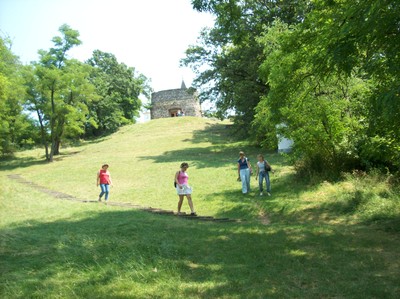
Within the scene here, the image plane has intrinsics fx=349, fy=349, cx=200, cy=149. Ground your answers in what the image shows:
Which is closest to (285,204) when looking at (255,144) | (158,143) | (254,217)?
(254,217)

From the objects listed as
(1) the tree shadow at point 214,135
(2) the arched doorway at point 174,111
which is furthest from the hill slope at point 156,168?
(2) the arched doorway at point 174,111

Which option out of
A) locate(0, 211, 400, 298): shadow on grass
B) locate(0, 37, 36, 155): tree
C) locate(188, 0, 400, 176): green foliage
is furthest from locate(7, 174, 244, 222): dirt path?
locate(0, 37, 36, 155): tree

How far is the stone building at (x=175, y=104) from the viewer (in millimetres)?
57031

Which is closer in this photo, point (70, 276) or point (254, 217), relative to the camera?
point (70, 276)

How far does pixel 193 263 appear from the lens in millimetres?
5828

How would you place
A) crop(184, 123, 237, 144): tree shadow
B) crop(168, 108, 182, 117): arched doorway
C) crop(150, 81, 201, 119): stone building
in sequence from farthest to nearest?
1. crop(168, 108, 182, 117): arched doorway
2. crop(150, 81, 201, 119): stone building
3. crop(184, 123, 237, 144): tree shadow

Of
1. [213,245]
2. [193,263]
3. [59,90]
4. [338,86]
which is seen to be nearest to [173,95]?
[59,90]

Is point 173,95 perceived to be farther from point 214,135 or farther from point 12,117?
point 12,117

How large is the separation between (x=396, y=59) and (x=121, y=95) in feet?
166

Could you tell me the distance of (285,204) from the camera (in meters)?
11.7

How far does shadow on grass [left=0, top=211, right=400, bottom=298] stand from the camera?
464cm

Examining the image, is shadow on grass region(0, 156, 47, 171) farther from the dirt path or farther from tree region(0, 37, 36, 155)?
the dirt path

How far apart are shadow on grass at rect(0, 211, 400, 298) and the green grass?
0.06ft

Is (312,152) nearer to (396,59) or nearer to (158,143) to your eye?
(396,59)
